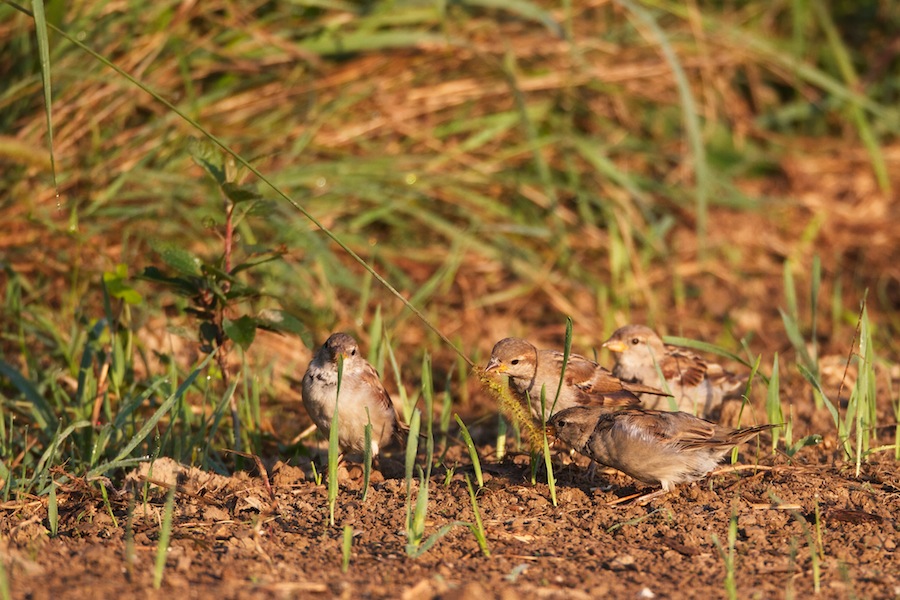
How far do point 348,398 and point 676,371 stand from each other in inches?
92.4

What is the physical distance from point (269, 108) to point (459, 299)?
206cm

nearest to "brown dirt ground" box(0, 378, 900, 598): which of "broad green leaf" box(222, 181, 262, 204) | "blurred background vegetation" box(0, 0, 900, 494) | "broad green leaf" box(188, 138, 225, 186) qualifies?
"blurred background vegetation" box(0, 0, 900, 494)

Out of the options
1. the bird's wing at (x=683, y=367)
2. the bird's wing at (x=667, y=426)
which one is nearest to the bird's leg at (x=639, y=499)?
the bird's wing at (x=667, y=426)

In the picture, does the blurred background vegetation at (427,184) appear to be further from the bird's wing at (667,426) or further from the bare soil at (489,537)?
the bird's wing at (667,426)

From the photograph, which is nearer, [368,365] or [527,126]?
[368,365]

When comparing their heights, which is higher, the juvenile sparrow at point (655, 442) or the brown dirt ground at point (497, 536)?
the juvenile sparrow at point (655, 442)

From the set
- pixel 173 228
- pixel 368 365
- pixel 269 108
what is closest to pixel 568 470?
pixel 368 365

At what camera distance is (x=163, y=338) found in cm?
713

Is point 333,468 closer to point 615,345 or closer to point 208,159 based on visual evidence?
point 208,159

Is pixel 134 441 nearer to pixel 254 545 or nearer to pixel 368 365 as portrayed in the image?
pixel 254 545

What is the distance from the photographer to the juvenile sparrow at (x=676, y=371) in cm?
683

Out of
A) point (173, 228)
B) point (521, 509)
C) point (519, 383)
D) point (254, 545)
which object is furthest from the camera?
point (173, 228)

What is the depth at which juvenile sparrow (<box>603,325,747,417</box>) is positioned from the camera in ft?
22.4

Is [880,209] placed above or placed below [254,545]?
above
